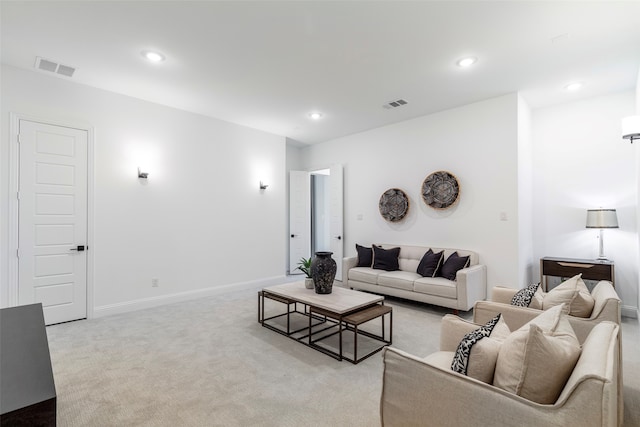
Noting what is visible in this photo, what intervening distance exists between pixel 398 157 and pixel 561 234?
8.45 feet

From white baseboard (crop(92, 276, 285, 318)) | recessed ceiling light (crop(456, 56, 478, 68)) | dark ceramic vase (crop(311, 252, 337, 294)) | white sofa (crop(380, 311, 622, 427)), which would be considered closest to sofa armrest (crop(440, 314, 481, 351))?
white sofa (crop(380, 311, 622, 427))

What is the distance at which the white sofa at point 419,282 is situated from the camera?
383 cm

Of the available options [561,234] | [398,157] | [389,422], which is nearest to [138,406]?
[389,422]

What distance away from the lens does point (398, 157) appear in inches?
211

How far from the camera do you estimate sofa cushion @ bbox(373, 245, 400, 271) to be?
16.1 feet

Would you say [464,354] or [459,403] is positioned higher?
[464,354]

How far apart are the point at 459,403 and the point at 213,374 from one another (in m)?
1.95

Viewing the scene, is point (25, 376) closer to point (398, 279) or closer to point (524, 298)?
point (524, 298)

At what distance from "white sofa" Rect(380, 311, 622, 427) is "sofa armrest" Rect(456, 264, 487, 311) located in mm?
2266

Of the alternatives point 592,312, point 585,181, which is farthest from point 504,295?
point 585,181

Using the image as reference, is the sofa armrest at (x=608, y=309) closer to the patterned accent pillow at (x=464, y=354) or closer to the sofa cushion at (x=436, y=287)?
the patterned accent pillow at (x=464, y=354)

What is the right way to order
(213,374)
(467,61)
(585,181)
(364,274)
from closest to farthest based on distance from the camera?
(213,374) < (467,61) < (585,181) < (364,274)

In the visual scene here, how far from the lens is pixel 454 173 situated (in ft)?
15.3

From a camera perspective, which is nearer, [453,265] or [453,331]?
[453,331]
